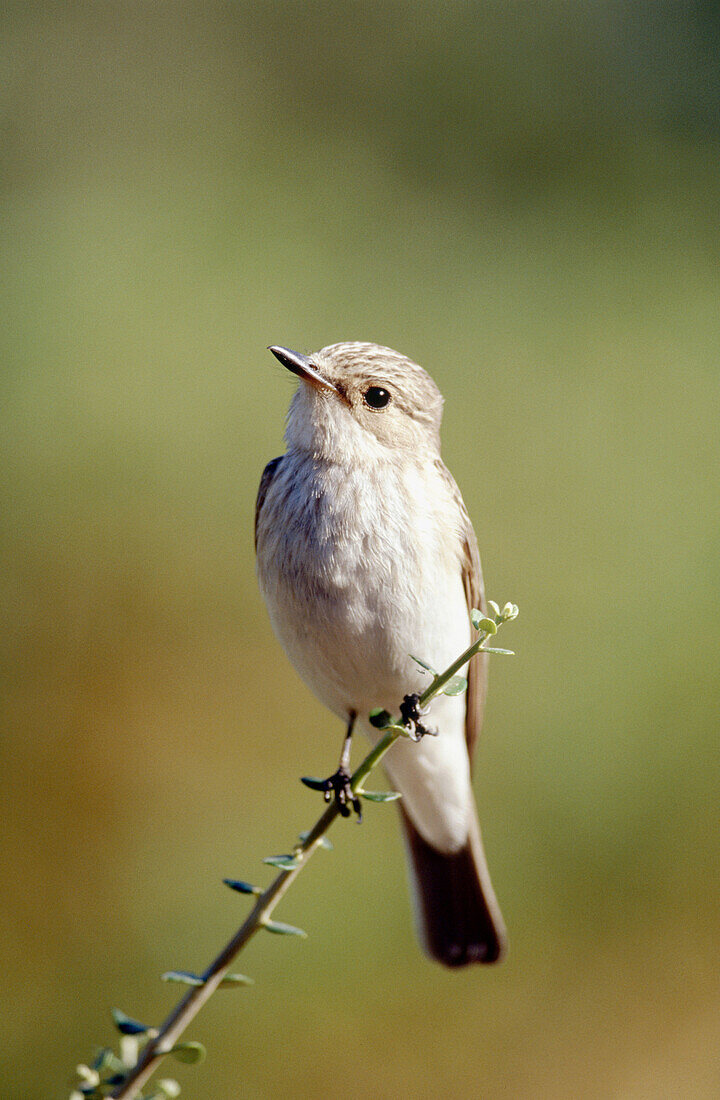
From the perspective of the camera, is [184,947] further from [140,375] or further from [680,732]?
[140,375]

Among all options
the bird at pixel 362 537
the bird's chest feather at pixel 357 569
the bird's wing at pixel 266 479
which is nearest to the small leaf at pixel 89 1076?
the bird at pixel 362 537

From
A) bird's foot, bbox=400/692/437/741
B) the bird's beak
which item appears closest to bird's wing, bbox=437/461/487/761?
bird's foot, bbox=400/692/437/741

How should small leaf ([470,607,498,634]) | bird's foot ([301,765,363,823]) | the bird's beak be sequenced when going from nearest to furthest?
small leaf ([470,607,498,634]) → bird's foot ([301,765,363,823]) → the bird's beak

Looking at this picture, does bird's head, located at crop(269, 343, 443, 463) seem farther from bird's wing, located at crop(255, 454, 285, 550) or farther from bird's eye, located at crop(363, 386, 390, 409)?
bird's wing, located at crop(255, 454, 285, 550)

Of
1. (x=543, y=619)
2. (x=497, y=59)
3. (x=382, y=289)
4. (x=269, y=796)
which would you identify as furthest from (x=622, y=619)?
(x=497, y=59)

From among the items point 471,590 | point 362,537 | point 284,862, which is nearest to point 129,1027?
point 284,862

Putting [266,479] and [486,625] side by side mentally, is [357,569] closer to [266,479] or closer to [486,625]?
[266,479]

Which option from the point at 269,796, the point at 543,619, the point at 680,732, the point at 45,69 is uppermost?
the point at 45,69
